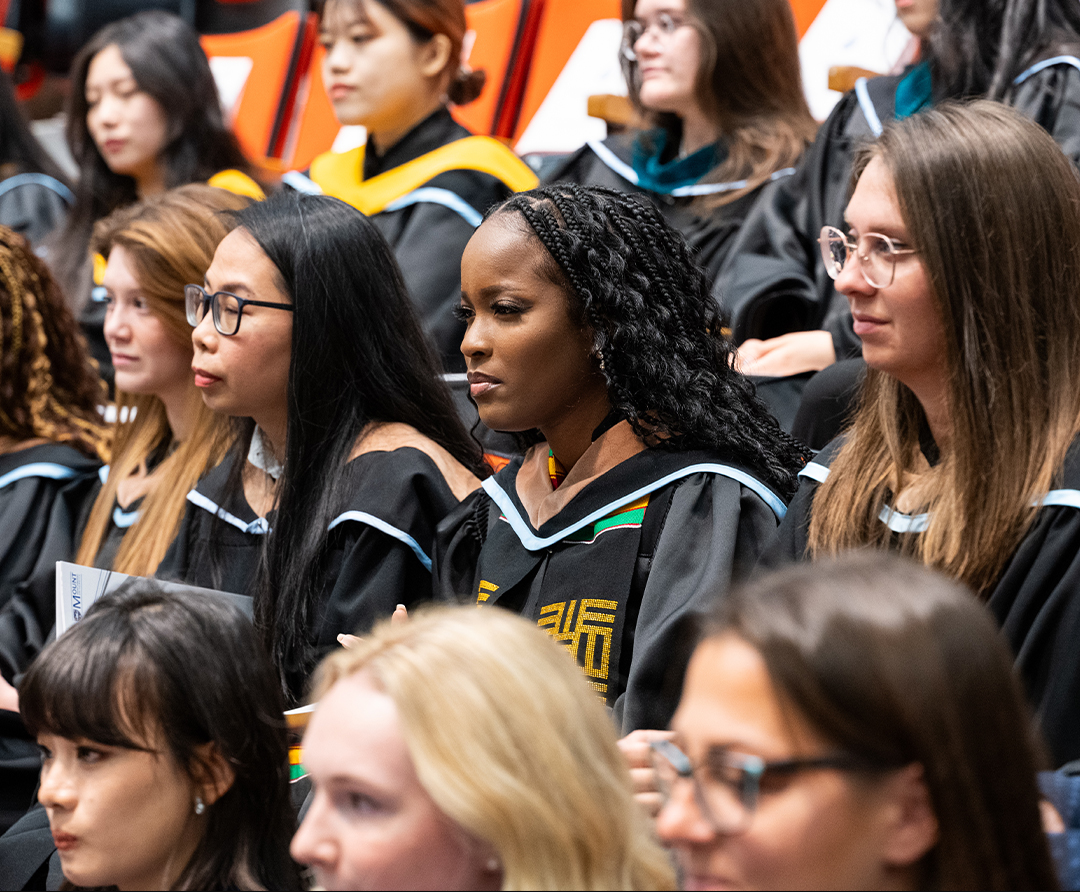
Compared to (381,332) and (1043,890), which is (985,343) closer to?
(1043,890)

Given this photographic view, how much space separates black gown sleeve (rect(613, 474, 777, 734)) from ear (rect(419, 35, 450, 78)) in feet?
8.25

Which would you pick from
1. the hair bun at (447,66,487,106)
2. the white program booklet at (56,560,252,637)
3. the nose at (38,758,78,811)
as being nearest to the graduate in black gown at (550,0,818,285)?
the hair bun at (447,66,487,106)

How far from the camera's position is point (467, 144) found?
455 cm

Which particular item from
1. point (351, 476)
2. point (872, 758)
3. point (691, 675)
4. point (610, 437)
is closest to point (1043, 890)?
point (872, 758)

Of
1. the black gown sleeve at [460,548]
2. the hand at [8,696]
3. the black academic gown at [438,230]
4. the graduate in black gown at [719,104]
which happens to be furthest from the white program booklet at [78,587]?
the graduate in black gown at [719,104]

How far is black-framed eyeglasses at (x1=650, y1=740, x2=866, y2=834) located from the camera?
1.35m

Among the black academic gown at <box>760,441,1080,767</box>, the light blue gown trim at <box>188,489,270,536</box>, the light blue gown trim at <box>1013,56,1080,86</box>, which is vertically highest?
the light blue gown trim at <box>1013,56,1080,86</box>

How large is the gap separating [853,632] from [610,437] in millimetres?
1304

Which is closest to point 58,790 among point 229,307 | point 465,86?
point 229,307

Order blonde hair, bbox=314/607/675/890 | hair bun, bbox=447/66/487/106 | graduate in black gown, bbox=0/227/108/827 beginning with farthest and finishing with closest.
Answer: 1. hair bun, bbox=447/66/487/106
2. graduate in black gown, bbox=0/227/108/827
3. blonde hair, bbox=314/607/675/890

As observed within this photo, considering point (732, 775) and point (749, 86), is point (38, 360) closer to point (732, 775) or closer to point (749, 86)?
point (749, 86)

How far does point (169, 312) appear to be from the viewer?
3.58 metres

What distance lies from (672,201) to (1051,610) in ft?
8.13

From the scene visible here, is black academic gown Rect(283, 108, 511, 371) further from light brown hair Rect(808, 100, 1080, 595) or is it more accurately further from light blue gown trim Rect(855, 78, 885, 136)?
light brown hair Rect(808, 100, 1080, 595)
